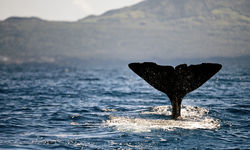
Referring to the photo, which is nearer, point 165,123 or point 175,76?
point 175,76

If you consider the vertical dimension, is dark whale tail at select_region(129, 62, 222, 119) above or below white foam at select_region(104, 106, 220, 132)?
above

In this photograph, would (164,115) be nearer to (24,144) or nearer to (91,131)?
(91,131)

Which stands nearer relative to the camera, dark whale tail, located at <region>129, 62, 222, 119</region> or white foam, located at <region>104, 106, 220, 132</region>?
dark whale tail, located at <region>129, 62, 222, 119</region>

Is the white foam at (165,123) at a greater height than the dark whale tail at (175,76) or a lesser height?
lesser

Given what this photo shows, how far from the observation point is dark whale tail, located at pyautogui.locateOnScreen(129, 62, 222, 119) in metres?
9.02

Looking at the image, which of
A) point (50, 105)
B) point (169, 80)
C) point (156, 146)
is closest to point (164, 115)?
point (169, 80)

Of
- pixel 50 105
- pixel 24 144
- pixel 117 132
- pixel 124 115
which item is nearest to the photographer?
pixel 24 144

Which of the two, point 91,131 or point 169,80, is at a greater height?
point 169,80

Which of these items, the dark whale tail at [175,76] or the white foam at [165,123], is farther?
the white foam at [165,123]

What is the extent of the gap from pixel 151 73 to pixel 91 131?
210cm

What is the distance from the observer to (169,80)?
30.3ft

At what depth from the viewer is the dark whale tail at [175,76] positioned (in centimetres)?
902

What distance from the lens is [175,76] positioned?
362 inches

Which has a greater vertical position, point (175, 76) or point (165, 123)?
point (175, 76)
